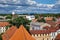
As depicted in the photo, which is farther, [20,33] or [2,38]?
[2,38]

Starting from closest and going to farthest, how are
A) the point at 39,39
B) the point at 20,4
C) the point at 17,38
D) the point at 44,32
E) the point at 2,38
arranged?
the point at 17,38
the point at 20,4
the point at 2,38
the point at 39,39
the point at 44,32

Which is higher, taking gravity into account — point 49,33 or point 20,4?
point 20,4

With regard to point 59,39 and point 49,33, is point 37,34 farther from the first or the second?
point 59,39

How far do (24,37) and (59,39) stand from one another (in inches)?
52.7

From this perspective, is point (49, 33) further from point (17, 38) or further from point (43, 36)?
point (17, 38)

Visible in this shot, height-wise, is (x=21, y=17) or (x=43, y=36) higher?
(x=21, y=17)

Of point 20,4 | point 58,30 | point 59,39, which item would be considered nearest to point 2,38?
point 20,4

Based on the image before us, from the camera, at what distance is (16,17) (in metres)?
4.73

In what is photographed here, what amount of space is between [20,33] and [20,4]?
568 mm

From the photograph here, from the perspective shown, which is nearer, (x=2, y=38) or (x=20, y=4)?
(x=20, y=4)

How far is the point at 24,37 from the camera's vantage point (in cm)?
294

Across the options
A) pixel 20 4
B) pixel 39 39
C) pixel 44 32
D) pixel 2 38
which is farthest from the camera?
pixel 44 32

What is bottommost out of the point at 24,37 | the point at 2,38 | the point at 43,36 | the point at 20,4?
the point at 43,36

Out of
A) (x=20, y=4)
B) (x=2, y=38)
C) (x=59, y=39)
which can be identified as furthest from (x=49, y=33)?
(x=20, y=4)
